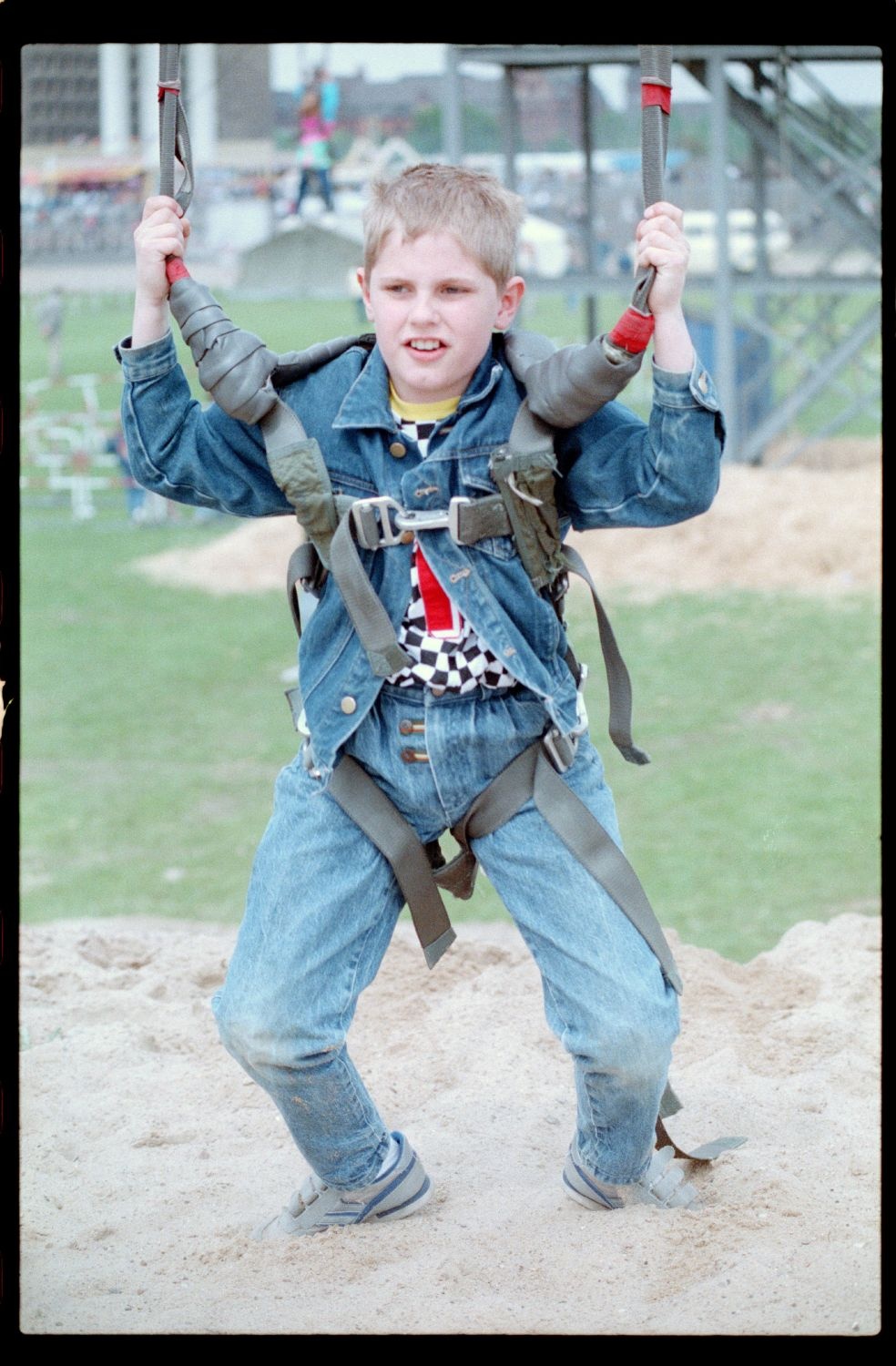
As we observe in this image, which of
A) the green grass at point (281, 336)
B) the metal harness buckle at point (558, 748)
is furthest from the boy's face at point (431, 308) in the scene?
the green grass at point (281, 336)

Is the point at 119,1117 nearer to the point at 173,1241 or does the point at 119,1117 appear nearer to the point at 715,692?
the point at 173,1241

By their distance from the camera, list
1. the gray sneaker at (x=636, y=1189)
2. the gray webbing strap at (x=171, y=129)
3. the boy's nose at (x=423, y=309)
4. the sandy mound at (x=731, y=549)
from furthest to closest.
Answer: the sandy mound at (x=731, y=549) → the gray sneaker at (x=636, y=1189) → the boy's nose at (x=423, y=309) → the gray webbing strap at (x=171, y=129)

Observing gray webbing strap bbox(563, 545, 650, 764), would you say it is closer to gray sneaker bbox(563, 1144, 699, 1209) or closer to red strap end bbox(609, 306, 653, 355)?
red strap end bbox(609, 306, 653, 355)

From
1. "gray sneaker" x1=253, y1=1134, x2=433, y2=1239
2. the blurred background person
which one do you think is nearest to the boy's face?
"gray sneaker" x1=253, y1=1134, x2=433, y2=1239

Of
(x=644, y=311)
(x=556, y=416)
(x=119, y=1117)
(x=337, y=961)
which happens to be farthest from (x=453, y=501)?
(x=119, y=1117)

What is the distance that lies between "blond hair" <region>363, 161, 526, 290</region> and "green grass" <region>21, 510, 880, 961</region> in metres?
1.53

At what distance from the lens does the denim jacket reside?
8.13 feet

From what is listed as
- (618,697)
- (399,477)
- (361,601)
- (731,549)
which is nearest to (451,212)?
(399,477)

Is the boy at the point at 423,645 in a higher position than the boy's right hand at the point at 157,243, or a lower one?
lower

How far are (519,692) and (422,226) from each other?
73 cm

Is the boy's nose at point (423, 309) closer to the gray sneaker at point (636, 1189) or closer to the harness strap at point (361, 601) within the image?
the harness strap at point (361, 601)

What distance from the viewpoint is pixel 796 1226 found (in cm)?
274

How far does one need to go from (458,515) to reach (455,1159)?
4.42 feet

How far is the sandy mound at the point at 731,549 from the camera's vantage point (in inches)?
365
